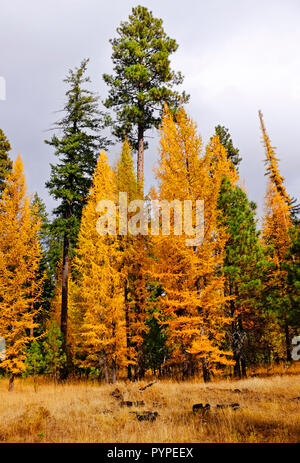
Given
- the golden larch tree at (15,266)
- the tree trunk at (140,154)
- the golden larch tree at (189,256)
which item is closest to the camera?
the golden larch tree at (189,256)

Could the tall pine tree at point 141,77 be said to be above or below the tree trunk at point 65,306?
above

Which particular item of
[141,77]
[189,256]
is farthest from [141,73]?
[189,256]

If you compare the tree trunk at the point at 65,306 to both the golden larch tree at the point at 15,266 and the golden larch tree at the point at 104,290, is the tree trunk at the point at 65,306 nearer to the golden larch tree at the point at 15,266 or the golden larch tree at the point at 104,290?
the golden larch tree at the point at 15,266

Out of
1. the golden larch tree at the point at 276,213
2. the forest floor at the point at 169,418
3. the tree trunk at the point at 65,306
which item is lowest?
the forest floor at the point at 169,418

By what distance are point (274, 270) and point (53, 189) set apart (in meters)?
13.6

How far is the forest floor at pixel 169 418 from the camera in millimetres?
6016

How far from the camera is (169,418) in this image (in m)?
7.32

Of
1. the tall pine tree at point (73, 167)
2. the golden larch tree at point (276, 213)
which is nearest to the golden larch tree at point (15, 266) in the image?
the tall pine tree at point (73, 167)

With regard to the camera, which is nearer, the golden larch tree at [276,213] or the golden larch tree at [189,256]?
the golden larch tree at [189,256]

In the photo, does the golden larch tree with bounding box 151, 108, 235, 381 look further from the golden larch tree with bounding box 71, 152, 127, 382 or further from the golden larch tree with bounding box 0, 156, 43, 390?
the golden larch tree with bounding box 0, 156, 43, 390

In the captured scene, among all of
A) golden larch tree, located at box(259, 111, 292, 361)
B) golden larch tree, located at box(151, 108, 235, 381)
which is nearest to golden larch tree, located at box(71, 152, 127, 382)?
golden larch tree, located at box(151, 108, 235, 381)

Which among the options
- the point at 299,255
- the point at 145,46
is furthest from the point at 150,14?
the point at 299,255

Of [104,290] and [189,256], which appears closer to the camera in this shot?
[189,256]

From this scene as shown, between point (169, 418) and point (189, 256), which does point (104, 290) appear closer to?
point (189, 256)
